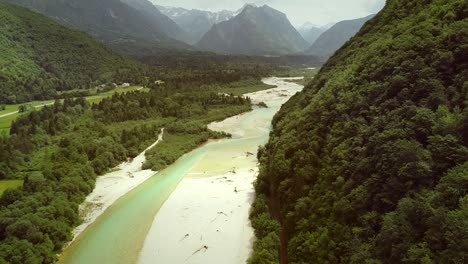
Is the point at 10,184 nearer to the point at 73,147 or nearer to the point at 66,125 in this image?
the point at 73,147

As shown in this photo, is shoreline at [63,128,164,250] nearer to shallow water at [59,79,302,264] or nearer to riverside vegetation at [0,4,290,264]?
shallow water at [59,79,302,264]

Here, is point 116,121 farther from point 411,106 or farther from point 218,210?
point 411,106

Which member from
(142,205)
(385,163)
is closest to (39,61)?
(142,205)

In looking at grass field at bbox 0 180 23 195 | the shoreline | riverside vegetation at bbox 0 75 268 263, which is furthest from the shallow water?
grass field at bbox 0 180 23 195

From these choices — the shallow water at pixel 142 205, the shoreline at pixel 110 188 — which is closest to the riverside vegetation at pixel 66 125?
the shoreline at pixel 110 188

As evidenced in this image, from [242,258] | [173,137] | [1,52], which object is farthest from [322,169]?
[1,52]

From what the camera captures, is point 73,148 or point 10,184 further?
point 73,148
